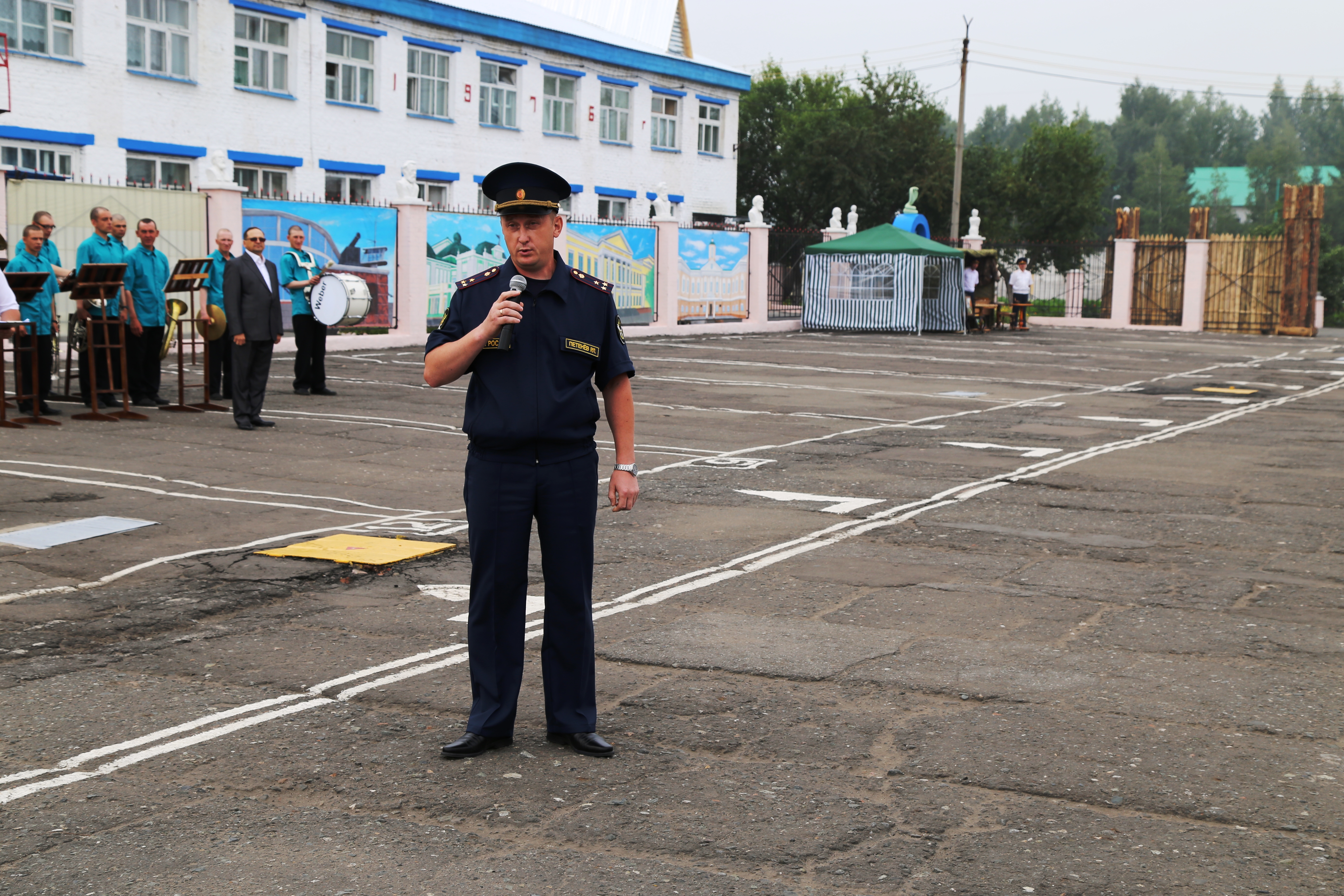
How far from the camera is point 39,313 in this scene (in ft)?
46.2

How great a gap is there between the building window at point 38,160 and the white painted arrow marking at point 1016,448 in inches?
774

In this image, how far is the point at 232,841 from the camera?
416 cm

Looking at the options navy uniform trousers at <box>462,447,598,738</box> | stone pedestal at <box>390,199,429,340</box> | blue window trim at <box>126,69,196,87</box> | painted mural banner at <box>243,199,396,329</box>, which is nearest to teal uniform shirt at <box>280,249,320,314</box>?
painted mural banner at <box>243,199,396,329</box>

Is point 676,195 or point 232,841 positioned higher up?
point 676,195

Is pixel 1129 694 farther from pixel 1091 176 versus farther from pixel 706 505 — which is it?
pixel 1091 176

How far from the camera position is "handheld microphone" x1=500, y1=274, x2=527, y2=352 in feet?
15.4

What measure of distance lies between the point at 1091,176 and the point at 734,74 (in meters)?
29.4

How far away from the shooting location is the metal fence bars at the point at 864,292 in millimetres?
34688

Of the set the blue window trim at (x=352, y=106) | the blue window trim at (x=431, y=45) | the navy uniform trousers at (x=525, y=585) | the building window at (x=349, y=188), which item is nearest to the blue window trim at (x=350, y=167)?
the building window at (x=349, y=188)

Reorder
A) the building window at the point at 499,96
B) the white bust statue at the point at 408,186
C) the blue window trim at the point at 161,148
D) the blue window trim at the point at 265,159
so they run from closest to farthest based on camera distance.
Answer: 1. the white bust statue at the point at 408,186
2. the blue window trim at the point at 161,148
3. the blue window trim at the point at 265,159
4. the building window at the point at 499,96

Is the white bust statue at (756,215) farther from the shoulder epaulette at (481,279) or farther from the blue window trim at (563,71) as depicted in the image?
the shoulder epaulette at (481,279)

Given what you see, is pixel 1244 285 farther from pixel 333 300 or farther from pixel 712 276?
pixel 333 300

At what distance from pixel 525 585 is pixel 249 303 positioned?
9.38 meters

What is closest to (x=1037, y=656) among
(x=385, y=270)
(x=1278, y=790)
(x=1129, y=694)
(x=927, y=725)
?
(x=1129, y=694)
